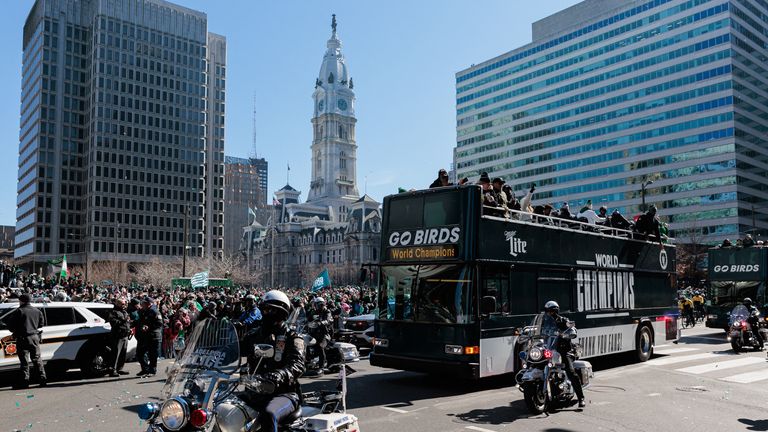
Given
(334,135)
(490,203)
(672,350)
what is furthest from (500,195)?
(334,135)

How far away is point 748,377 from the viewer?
1367 cm

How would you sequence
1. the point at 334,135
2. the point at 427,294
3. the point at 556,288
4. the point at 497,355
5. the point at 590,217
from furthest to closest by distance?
the point at 334,135 < the point at 590,217 < the point at 556,288 < the point at 427,294 < the point at 497,355

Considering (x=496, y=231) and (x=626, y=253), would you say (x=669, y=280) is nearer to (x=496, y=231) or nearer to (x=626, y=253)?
(x=626, y=253)

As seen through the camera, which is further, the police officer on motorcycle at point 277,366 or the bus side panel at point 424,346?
the bus side panel at point 424,346

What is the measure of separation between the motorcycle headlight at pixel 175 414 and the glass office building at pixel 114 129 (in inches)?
4251

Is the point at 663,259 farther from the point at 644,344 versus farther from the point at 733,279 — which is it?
the point at 733,279

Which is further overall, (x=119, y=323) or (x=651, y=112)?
(x=651, y=112)

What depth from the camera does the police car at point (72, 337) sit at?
13008mm

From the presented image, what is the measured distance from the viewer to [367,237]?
13625 cm

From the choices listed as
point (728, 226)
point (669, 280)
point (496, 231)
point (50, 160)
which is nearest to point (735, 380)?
point (669, 280)

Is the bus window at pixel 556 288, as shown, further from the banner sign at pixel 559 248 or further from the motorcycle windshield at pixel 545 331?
the motorcycle windshield at pixel 545 331

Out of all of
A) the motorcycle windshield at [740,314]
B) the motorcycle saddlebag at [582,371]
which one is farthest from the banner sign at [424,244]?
the motorcycle windshield at [740,314]

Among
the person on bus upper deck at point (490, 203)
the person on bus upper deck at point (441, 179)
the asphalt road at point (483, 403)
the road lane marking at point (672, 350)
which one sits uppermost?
the person on bus upper deck at point (441, 179)

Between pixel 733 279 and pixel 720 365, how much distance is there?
9.93 m
